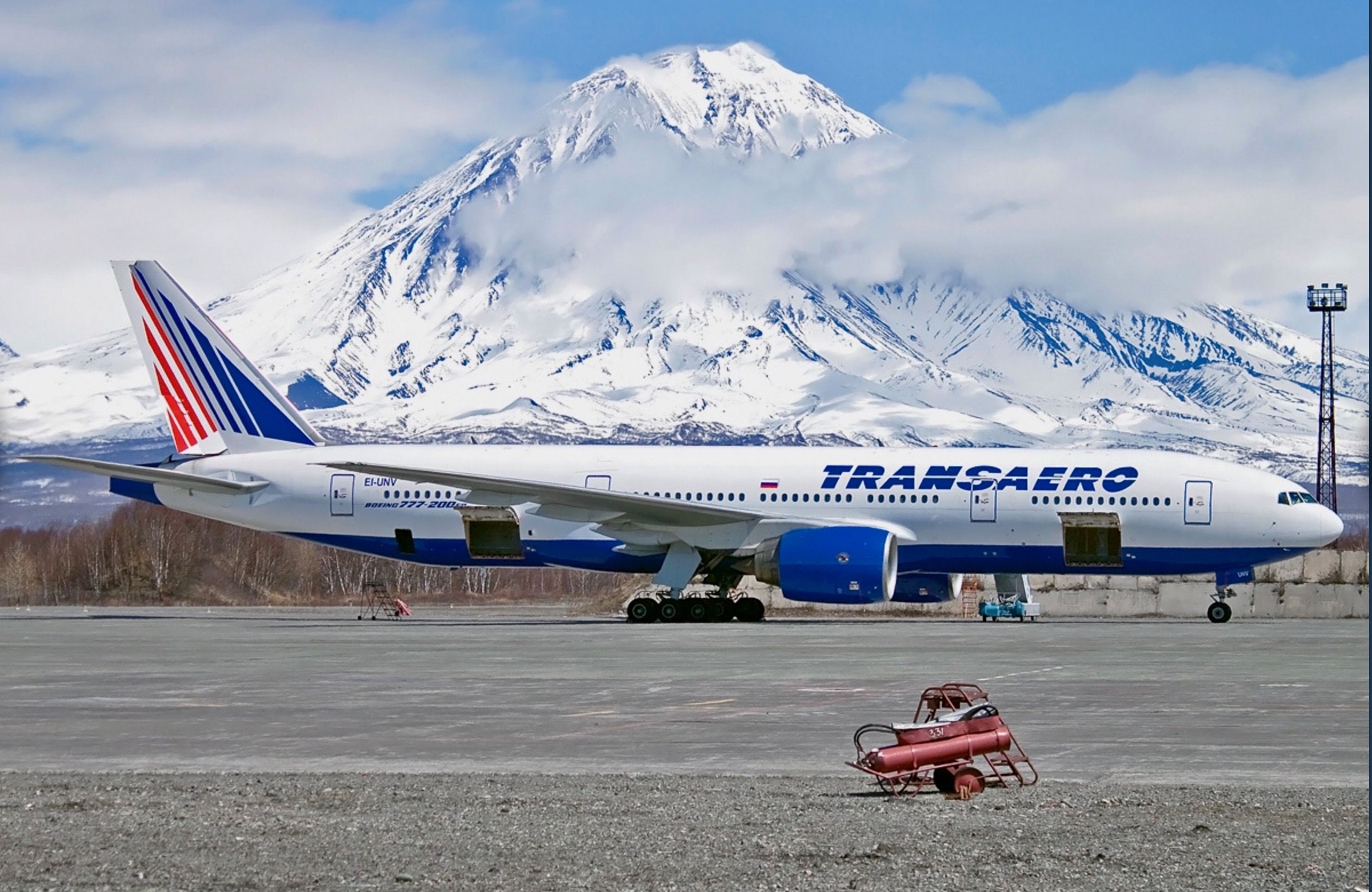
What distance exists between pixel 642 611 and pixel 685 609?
34.9 inches

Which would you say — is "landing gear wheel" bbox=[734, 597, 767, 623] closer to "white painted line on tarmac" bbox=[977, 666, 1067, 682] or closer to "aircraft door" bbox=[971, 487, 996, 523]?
"aircraft door" bbox=[971, 487, 996, 523]

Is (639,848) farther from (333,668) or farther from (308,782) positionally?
(333,668)

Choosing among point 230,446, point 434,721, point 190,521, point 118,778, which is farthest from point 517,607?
point 118,778

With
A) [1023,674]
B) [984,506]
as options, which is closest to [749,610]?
[984,506]

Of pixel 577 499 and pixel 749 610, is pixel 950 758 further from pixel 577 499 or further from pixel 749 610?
pixel 749 610

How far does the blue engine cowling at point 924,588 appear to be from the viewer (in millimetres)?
38250

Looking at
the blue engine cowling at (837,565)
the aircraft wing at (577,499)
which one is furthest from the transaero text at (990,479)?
the aircraft wing at (577,499)

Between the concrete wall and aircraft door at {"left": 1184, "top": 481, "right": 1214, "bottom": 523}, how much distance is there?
10.8m

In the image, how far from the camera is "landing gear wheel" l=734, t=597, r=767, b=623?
37.0 meters

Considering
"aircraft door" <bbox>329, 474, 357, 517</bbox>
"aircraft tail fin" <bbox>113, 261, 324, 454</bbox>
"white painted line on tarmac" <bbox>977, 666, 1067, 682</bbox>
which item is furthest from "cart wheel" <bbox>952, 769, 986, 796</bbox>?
"aircraft tail fin" <bbox>113, 261, 324, 454</bbox>

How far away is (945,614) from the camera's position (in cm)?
4825

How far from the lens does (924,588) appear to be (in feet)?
126

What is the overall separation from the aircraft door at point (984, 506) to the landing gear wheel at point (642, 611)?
21.5 ft

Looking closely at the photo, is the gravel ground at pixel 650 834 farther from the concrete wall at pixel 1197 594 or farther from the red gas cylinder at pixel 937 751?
the concrete wall at pixel 1197 594
